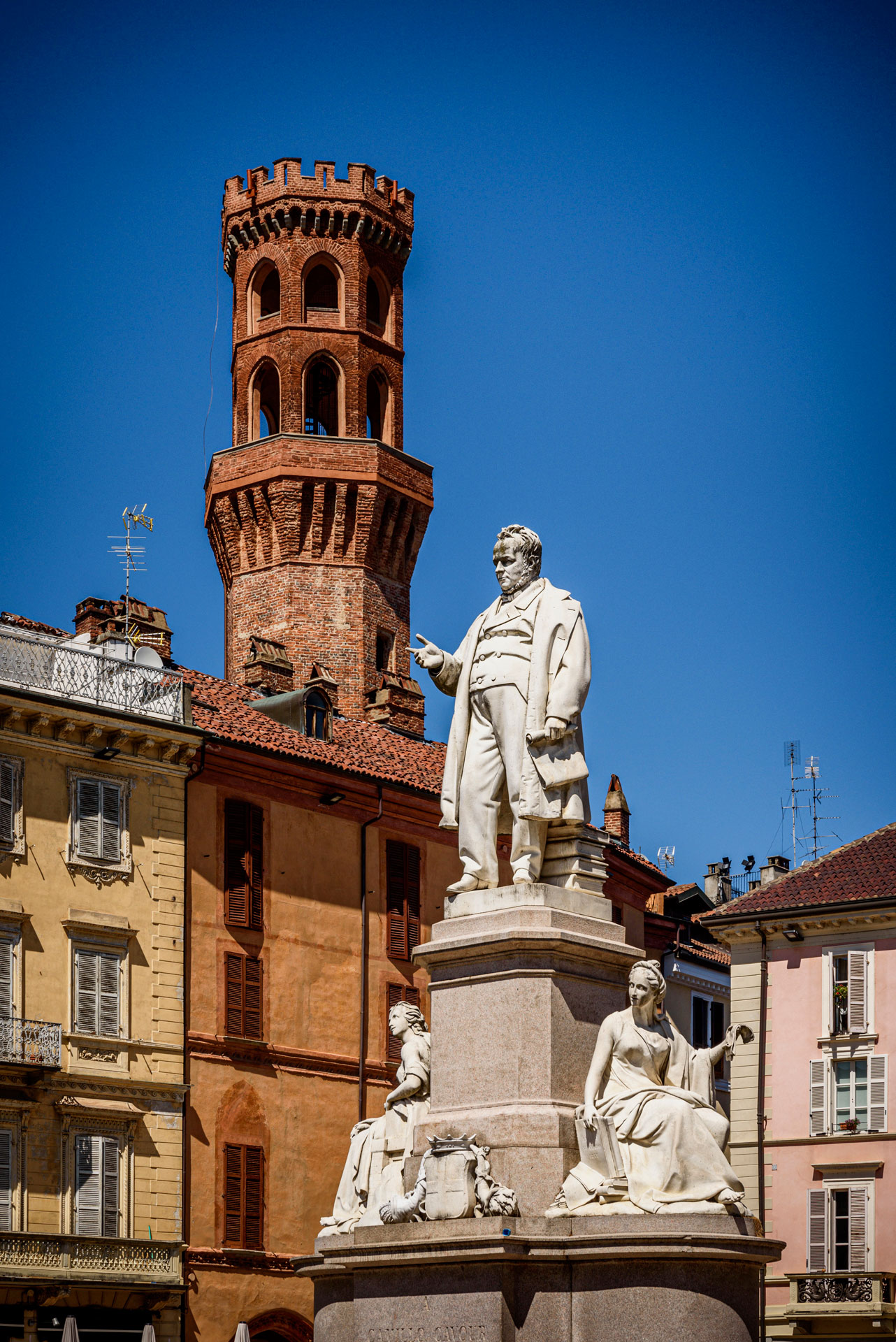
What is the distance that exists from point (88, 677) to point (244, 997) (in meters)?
6.79

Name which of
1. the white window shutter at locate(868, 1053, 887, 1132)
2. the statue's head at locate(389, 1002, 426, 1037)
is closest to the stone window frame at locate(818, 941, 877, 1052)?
the white window shutter at locate(868, 1053, 887, 1132)

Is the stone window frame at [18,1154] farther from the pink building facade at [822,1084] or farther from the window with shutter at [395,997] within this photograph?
the pink building facade at [822,1084]

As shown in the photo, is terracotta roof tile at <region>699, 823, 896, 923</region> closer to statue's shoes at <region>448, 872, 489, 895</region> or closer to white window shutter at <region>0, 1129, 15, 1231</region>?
white window shutter at <region>0, 1129, 15, 1231</region>

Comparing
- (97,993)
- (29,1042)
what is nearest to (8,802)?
(97,993)

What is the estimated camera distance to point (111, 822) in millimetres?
42281

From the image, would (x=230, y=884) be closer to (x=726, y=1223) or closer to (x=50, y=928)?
(x=50, y=928)

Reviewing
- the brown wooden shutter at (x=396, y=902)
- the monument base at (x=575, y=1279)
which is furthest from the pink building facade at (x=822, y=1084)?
the monument base at (x=575, y=1279)

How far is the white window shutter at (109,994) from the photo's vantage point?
41125 mm

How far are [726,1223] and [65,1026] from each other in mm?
27653

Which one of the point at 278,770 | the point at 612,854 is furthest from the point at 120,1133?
the point at 612,854

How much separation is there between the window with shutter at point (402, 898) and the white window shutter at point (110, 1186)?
8783 millimetres

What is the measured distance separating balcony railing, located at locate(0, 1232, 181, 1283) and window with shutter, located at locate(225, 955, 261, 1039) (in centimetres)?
460

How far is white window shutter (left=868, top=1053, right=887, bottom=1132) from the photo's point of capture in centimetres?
4694

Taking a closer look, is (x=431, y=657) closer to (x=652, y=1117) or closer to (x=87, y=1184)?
(x=652, y=1117)
